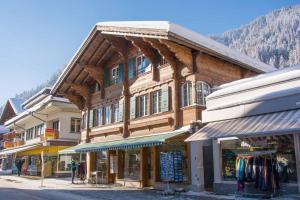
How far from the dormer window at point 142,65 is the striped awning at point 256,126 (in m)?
7.35

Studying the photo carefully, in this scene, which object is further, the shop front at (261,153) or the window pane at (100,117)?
the window pane at (100,117)

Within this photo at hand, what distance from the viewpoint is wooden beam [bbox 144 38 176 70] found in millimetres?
18484

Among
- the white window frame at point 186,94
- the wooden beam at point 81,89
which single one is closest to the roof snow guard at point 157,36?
the white window frame at point 186,94

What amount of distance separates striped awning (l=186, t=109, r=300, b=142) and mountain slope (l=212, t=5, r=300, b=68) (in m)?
87.9

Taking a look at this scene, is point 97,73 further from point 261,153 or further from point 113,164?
point 261,153

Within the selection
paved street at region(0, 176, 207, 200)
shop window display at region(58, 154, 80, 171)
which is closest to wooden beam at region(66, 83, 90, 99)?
shop window display at region(58, 154, 80, 171)

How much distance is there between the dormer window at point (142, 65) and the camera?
71.4 ft

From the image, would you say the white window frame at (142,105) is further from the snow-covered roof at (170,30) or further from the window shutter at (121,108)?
the snow-covered roof at (170,30)

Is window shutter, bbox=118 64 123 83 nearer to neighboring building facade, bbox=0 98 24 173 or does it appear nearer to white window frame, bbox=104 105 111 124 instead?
white window frame, bbox=104 105 111 124

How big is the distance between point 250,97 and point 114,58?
42.6 ft

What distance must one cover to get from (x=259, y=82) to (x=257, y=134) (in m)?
3.56

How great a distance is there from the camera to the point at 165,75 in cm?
1989

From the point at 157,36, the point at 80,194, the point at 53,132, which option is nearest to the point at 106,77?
the point at 157,36

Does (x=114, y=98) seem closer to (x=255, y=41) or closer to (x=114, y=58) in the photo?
(x=114, y=58)
